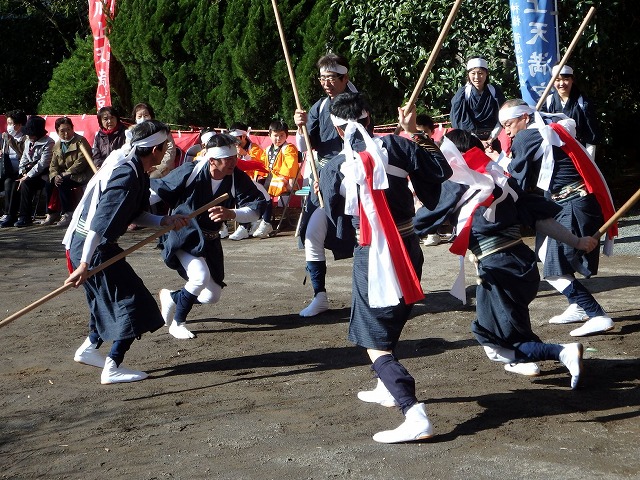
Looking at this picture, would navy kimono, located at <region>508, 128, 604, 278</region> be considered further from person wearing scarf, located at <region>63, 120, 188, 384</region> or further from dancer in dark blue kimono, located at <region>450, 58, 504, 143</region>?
dancer in dark blue kimono, located at <region>450, 58, 504, 143</region>

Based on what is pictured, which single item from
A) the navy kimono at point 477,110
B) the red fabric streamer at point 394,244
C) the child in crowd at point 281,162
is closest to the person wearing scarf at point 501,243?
the red fabric streamer at point 394,244

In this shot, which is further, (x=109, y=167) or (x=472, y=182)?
(x=109, y=167)

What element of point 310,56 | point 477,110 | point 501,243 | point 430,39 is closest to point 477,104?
point 477,110

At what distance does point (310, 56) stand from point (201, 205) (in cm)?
607

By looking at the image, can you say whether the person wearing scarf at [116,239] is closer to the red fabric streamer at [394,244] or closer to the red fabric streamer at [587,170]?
the red fabric streamer at [394,244]

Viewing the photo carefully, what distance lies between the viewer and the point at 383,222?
4496mm

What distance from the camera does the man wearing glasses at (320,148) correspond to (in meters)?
6.79

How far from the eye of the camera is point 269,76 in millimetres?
12648

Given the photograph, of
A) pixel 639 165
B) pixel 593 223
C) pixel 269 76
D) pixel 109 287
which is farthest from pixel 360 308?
pixel 639 165

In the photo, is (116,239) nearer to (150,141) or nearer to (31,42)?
(150,141)

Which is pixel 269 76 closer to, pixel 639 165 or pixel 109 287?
pixel 639 165

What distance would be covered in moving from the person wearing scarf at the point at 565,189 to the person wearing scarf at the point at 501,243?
2.46ft

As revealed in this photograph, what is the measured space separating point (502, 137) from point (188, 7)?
549 centimetres

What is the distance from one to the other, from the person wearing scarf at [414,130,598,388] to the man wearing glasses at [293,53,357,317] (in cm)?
177
